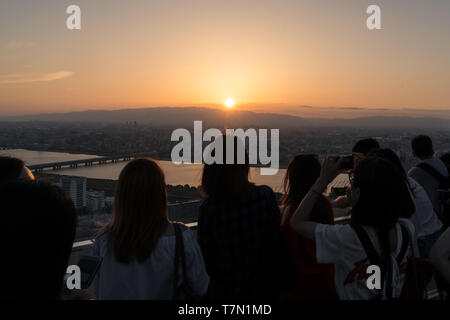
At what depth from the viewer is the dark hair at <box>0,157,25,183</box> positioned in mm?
1503

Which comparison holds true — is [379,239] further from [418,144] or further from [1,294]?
[418,144]

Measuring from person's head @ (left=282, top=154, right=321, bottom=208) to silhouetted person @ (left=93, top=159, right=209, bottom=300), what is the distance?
1.92 ft

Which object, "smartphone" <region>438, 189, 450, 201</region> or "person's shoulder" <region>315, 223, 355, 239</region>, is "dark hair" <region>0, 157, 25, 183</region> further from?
"smartphone" <region>438, 189, 450, 201</region>

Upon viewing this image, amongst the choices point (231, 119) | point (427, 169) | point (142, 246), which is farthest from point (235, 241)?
point (231, 119)

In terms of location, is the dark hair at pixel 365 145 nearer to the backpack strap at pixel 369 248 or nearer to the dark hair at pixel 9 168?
the backpack strap at pixel 369 248

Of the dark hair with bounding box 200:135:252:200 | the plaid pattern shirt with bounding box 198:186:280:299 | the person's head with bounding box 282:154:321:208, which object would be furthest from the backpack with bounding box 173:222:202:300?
the person's head with bounding box 282:154:321:208

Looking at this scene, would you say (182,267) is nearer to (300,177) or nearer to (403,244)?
(300,177)

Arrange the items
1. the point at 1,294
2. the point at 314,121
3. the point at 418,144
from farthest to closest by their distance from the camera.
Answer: the point at 314,121, the point at 418,144, the point at 1,294

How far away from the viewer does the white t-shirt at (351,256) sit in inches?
52.4

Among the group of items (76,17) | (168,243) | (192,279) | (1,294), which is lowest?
(192,279)

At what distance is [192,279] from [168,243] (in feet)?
0.60

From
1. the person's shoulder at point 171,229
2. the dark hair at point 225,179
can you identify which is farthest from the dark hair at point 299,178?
the person's shoulder at point 171,229
